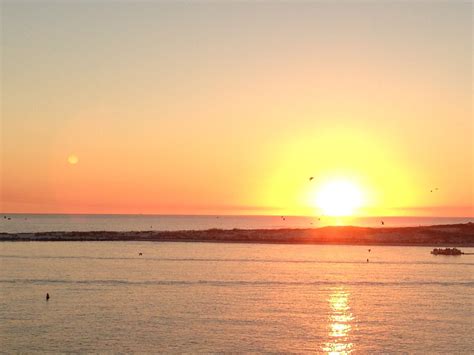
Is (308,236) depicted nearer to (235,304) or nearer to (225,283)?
(225,283)

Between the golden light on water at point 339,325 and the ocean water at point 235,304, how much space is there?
75 millimetres

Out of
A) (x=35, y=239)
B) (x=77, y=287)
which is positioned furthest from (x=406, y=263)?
(x=35, y=239)

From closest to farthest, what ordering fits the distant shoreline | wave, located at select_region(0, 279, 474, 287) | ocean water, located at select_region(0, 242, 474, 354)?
ocean water, located at select_region(0, 242, 474, 354) < wave, located at select_region(0, 279, 474, 287) < the distant shoreline

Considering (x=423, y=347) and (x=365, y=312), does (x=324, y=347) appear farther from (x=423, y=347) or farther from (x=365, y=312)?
(x=365, y=312)

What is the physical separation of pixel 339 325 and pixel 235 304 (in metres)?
10.2

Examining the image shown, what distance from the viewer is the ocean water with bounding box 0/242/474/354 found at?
3544 cm

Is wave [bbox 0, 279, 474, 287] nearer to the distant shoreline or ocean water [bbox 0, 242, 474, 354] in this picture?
ocean water [bbox 0, 242, 474, 354]

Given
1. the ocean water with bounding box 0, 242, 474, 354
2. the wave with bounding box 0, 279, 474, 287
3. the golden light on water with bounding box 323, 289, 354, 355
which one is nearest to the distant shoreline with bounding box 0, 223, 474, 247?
the ocean water with bounding box 0, 242, 474, 354

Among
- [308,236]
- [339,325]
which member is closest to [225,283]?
[339,325]

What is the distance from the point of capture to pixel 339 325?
132 feet

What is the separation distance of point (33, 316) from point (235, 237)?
85541mm

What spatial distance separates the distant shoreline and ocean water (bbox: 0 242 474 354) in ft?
114

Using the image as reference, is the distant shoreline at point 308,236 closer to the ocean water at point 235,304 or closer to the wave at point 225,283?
the ocean water at point 235,304

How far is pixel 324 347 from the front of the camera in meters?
34.4
